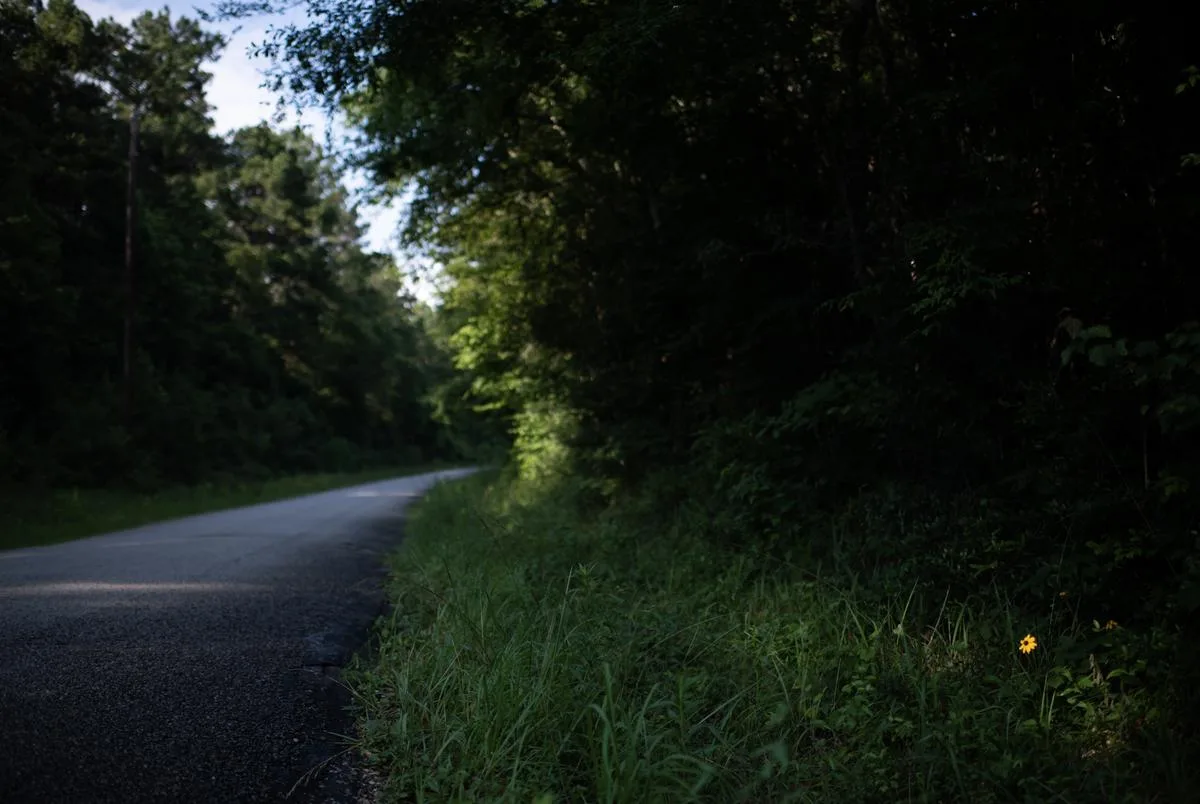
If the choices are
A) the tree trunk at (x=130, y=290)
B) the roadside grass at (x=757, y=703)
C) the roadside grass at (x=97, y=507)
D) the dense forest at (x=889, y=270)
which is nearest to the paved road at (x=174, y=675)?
the roadside grass at (x=757, y=703)

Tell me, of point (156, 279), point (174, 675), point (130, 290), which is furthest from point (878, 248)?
point (156, 279)

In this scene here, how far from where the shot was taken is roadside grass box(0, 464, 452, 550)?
11578 mm

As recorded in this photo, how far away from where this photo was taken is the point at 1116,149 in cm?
476

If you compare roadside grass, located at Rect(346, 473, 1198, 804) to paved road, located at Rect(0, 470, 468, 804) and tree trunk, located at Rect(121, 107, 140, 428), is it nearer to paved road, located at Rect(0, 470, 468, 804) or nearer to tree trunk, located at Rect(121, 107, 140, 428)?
paved road, located at Rect(0, 470, 468, 804)

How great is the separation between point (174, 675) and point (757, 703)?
119 inches

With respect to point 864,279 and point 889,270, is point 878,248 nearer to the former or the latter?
point 864,279

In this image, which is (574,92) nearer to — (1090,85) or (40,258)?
(1090,85)

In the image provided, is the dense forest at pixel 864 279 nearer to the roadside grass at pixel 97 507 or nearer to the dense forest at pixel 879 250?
the dense forest at pixel 879 250

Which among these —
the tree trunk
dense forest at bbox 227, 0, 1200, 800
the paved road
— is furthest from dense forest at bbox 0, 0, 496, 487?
the paved road

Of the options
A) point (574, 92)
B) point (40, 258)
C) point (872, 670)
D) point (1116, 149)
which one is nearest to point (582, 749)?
point (872, 670)

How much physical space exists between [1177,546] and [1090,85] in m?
2.78

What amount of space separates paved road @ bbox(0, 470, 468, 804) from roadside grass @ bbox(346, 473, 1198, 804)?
393mm

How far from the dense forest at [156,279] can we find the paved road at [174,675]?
5153 mm

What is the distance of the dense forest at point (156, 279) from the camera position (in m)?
19.5
